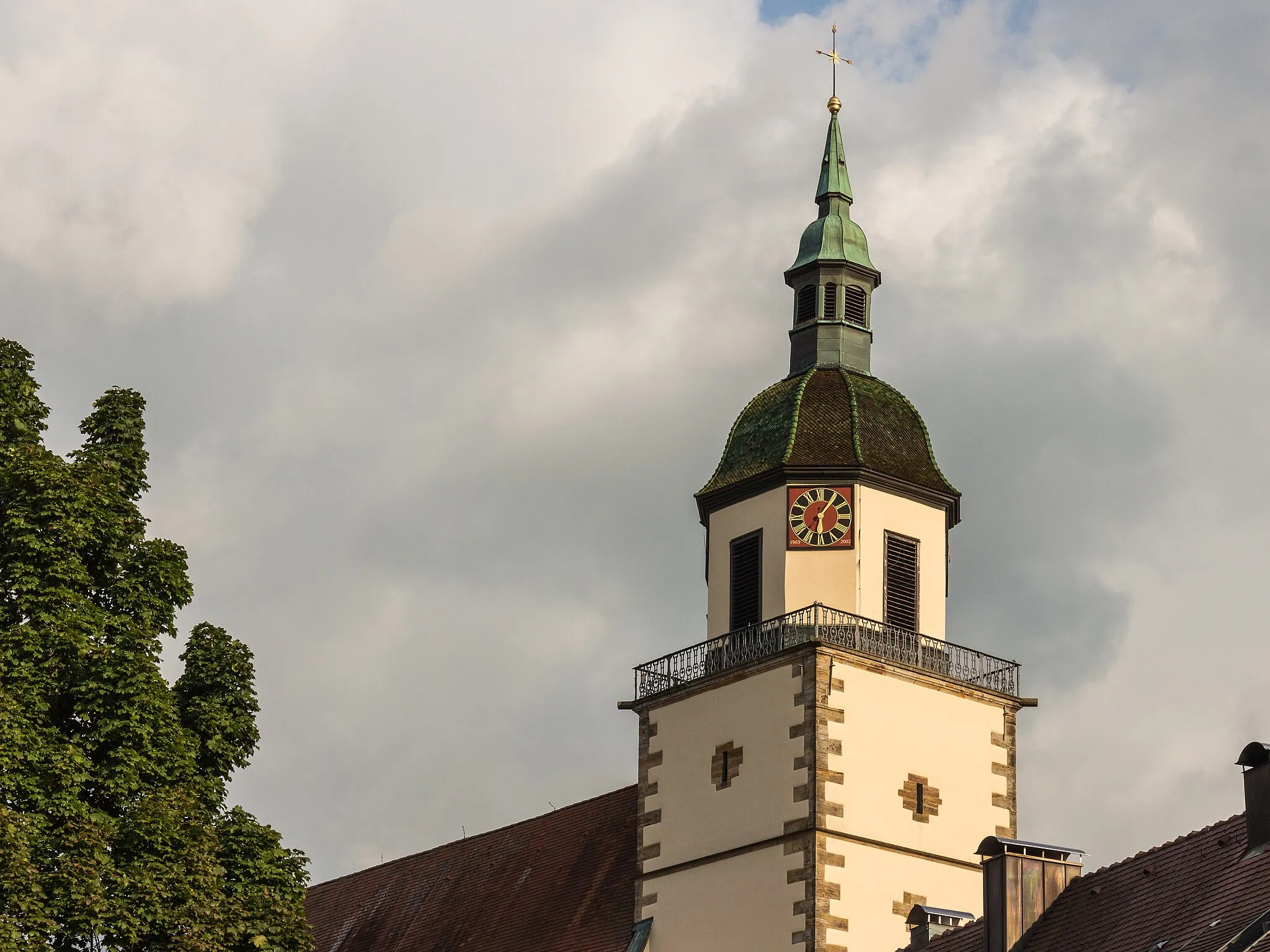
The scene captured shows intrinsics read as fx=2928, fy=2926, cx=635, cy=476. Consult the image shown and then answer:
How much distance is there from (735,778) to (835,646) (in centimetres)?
235

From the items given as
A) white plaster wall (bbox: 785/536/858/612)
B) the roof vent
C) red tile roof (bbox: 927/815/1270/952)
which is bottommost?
red tile roof (bbox: 927/815/1270/952)

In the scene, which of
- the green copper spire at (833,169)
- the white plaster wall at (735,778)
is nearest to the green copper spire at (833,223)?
the green copper spire at (833,169)

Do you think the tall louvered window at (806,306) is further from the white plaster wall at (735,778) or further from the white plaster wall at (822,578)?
the white plaster wall at (735,778)

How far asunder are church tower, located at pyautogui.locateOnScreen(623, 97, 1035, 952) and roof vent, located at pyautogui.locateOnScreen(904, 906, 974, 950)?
1.34 m

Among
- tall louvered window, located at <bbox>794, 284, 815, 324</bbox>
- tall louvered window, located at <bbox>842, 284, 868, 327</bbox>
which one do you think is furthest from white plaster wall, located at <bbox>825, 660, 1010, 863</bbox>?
tall louvered window, located at <bbox>794, 284, 815, 324</bbox>

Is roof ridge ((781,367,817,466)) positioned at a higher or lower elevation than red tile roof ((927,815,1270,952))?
higher

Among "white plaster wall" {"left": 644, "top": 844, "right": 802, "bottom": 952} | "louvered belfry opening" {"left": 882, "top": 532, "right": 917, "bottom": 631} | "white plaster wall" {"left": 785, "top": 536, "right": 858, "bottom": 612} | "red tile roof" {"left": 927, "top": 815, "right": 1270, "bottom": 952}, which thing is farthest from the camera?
"louvered belfry opening" {"left": 882, "top": 532, "right": 917, "bottom": 631}

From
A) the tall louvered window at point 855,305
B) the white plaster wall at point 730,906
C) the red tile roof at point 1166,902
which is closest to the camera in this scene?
the red tile roof at point 1166,902

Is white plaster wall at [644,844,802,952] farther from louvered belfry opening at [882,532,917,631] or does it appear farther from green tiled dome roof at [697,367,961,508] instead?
green tiled dome roof at [697,367,961,508]

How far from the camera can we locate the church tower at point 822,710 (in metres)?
38.6

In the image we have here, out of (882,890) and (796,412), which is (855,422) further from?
(882,890)

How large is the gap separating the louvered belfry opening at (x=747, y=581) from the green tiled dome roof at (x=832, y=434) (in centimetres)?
95

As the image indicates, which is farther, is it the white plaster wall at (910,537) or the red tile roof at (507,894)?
the red tile roof at (507,894)

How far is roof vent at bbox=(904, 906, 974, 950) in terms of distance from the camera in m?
36.1
